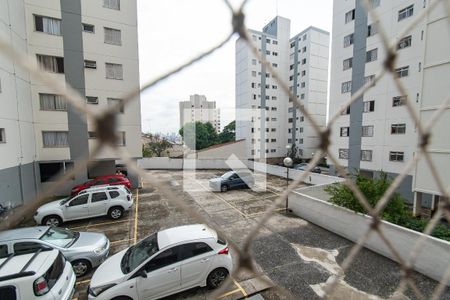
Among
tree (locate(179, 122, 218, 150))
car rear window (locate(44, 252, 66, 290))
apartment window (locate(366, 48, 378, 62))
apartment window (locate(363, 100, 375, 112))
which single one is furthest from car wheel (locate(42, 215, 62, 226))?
tree (locate(179, 122, 218, 150))

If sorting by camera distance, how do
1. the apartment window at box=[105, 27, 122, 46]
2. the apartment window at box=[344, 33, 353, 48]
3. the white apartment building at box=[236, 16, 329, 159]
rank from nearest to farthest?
1. the apartment window at box=[105, 27, 122, 46]
2. the apartment window at box=[344, 33, 353, 48]
3. the white apartment building at box=[236, 16, 329, 159]

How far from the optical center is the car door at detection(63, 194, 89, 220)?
31.0ft

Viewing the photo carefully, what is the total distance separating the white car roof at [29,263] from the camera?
14.3 ft

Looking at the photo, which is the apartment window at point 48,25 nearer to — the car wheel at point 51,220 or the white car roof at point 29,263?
the car wheel at point 51,220

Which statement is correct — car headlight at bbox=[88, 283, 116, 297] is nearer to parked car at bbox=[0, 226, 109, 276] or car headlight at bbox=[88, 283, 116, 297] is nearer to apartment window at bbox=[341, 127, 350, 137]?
parked car at bbox=[0, 226, 109, 276]

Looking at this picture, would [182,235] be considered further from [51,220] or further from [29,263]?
[51,220]

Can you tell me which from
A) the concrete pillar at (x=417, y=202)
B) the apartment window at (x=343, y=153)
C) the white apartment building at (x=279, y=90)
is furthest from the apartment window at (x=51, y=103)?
the white apartment building at (x=279, y=90)

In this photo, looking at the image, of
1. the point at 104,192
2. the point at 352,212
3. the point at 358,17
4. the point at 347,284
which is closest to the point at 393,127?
the point at 358,17

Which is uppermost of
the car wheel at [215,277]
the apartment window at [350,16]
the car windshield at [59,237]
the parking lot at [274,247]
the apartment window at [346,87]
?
the apartment window at [350,16]

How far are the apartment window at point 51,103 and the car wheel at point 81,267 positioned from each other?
10631mm

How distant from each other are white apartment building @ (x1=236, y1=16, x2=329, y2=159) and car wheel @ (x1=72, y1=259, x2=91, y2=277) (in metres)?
29.6

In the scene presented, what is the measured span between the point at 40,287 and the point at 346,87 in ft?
Result: 73.1

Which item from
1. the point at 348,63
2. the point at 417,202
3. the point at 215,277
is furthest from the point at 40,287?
Result: the point at 348,63

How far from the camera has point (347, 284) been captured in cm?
580
